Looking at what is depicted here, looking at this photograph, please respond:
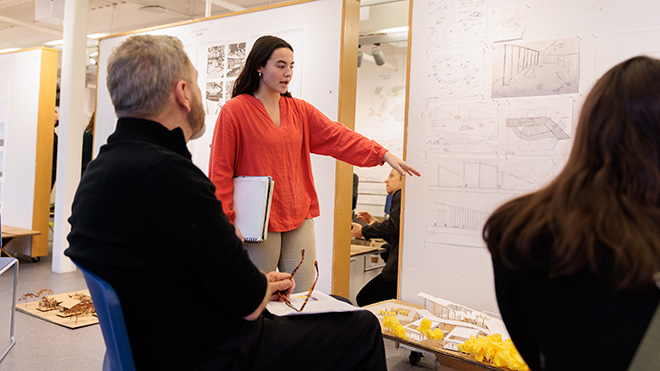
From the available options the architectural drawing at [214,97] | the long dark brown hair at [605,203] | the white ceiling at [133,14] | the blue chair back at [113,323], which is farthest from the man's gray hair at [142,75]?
the white ceiling at [133,14]

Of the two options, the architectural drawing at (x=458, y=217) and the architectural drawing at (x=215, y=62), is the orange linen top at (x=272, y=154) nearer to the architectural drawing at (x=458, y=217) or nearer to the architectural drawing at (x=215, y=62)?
the architectural drawing at (x=458, y=217)

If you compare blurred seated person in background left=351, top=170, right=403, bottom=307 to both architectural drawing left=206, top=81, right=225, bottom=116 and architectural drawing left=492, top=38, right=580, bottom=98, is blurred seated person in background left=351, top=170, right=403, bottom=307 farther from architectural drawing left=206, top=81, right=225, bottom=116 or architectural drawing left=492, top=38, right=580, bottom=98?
architectural drawing left=206, top=81, right=225, bottom=116

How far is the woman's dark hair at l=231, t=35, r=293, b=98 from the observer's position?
8.27 feet

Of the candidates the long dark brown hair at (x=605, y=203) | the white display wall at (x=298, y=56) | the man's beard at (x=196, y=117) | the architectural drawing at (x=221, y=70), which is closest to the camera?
the long dark brown hair at (x=605, y=203)

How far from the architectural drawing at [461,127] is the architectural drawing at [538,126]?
0.09m

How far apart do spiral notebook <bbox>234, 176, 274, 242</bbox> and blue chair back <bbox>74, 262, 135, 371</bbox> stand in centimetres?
110

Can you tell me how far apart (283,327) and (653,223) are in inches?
35.0

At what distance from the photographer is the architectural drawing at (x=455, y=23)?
10.5 ft

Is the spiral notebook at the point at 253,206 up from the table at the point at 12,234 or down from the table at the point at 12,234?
up

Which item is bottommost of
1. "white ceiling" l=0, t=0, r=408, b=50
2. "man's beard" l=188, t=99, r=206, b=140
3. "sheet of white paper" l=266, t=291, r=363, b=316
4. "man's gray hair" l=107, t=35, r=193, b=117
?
"sheet of white paper" l=266, t=291, r=363, b=316

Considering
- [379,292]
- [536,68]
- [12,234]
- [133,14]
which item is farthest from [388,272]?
[133,14]

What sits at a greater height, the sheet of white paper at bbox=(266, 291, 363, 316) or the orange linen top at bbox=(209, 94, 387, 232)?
the orange linen top at bbox=(209, 94, 387, 232)

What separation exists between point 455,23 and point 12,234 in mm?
4720

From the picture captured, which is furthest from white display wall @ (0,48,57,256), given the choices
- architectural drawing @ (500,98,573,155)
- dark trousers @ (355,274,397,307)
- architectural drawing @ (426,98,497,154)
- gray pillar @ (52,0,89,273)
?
architectural drawing @ (500,98,573,155)
